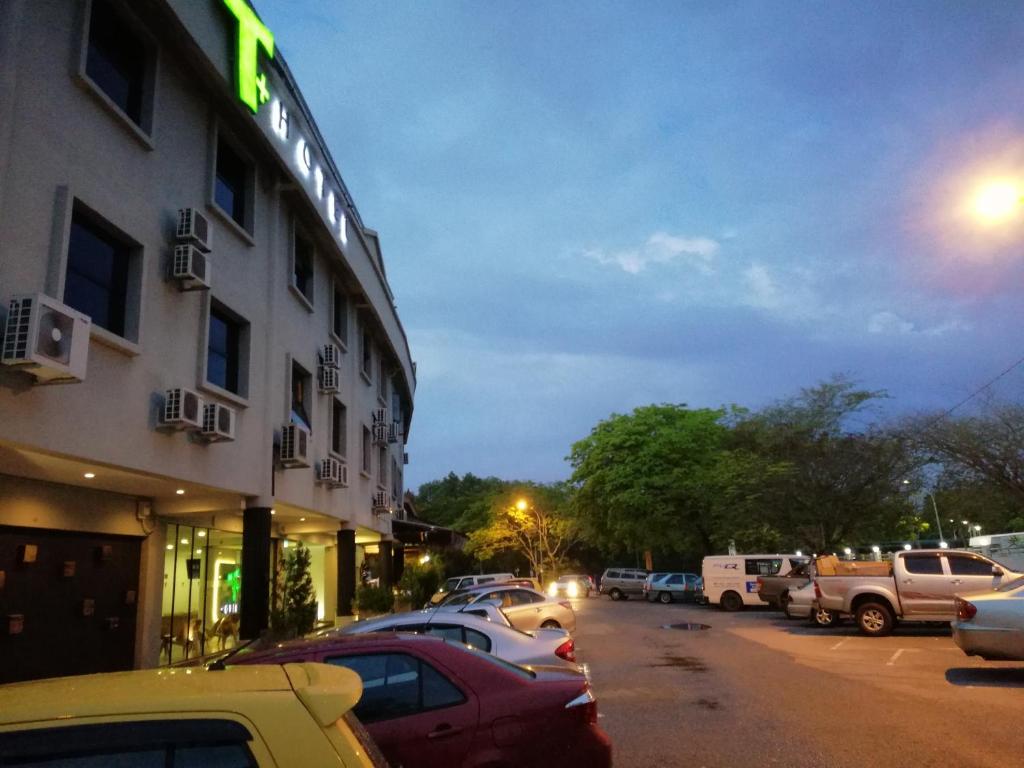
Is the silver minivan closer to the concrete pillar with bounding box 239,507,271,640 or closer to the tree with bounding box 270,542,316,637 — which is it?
the tree with bounding box 270,542,316,637

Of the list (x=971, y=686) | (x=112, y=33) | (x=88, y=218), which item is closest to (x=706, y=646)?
(x=971, y=686)

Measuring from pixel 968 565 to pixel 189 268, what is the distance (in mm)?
16952

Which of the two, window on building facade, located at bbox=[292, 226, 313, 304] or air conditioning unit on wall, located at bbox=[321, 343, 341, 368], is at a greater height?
window on building facade, located at bbox=[292, 226, 313, 304]

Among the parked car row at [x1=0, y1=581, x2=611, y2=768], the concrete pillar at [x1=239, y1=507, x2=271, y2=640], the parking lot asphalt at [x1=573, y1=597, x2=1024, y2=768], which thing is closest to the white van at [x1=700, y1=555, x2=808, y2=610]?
the parking lot asphalt at [x1=573, y1=597, x2=1024, y2=768]

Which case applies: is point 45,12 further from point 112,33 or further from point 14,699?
point 14,699

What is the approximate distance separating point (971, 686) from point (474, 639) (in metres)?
7.39

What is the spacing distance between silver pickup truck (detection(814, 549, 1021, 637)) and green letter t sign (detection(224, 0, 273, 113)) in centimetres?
1634

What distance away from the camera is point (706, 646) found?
1658 centimetres

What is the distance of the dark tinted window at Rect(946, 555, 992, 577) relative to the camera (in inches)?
653

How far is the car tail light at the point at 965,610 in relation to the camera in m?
10.8

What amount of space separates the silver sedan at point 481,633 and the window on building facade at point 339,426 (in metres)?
12.0

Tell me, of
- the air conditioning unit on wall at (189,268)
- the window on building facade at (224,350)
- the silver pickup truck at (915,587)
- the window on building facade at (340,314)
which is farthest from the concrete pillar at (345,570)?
the silver pickup truck at (915,587)

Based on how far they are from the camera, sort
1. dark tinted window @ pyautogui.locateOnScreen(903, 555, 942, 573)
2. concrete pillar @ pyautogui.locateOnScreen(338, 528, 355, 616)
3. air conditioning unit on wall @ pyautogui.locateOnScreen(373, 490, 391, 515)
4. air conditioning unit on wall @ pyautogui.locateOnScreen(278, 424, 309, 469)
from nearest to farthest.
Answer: air conditioning unit on wall @ pyautogui.locateOnScreen(278, 424, 309, 469) < dark tinted window @ pyautogui.locateOnScreen(903, 555, 942, 573) < concrete pillar @ pyautogui.locateOnScreen(338, 528, 355, 616) < air conditioning unit on wall @ pyautogui.locateOnScreen(373, 490, 391, 515)

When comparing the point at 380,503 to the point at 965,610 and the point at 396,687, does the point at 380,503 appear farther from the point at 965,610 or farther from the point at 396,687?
the point at 396,687
